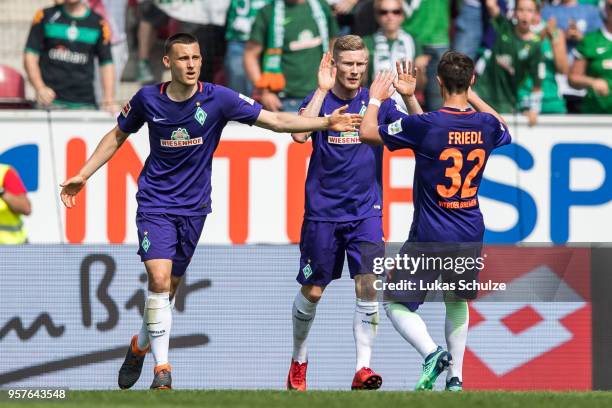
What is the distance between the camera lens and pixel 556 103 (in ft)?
43.2

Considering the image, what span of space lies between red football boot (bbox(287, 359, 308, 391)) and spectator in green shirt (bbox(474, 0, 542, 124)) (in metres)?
4.42

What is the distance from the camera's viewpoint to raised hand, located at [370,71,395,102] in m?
8.51

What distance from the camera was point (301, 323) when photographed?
9.41m

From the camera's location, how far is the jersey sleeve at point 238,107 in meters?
8.94

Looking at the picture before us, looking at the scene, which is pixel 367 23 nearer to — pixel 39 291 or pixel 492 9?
pixel 492 9

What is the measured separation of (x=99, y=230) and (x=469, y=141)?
5.62 meters

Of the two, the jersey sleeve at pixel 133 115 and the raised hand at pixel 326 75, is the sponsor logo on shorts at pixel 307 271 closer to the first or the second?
the raised hand at pixel 326 75

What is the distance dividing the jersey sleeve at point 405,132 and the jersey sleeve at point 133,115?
5.23ft

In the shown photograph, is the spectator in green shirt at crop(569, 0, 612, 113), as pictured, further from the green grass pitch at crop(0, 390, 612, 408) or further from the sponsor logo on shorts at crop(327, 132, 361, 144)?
the green grass pitch at crop(0, 390, 612, 408)

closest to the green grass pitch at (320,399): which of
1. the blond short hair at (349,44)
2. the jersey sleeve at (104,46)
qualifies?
the blond short hair at (349,44)

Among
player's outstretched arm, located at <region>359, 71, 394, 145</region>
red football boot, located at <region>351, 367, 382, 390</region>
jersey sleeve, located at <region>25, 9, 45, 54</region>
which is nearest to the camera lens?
player's outstretched arm, located at <region>359, 71, 394, 145</region>

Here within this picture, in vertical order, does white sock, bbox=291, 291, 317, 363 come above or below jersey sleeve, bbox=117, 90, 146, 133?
below

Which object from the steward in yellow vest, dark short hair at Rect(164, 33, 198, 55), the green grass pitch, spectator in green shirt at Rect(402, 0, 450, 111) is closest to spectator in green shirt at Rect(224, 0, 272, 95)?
spectator in green shirt at Rect(402, 0, 450, 111)

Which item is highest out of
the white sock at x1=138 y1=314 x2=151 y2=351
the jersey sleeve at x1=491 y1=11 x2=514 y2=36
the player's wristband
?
the jersey sleeve at x1=491 y1=11 x2=514 y2=36
